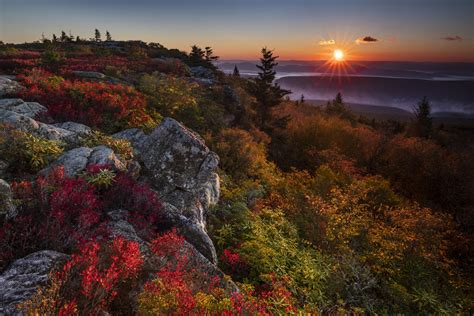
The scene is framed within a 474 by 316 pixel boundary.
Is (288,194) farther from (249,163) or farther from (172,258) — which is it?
(172,258)

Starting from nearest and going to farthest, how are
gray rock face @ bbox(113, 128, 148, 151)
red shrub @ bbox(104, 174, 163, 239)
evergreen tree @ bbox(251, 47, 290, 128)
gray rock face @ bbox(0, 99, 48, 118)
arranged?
red shrub @ bbox(104, 174, 163, 239) < gray rock face @ bbox(113, 128, 148, 151) < gray rock face @ bbox(0, 99, 48, 118) < evergreen tree @ bbox(251, 47, 290, 128)

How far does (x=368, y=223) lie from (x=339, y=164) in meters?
9.70

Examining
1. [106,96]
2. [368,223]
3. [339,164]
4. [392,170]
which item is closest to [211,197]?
[368,223]

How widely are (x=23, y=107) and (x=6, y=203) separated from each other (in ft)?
24.5

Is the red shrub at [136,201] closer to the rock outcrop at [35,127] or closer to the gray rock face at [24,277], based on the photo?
the gray rock face at [24,277]

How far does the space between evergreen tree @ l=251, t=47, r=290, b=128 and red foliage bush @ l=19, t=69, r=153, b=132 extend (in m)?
17.5

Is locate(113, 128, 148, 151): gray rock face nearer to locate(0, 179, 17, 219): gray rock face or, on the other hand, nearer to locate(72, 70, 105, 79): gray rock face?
locate(0, 179, 17, 219): gray rock face

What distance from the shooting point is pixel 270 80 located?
1201 inches

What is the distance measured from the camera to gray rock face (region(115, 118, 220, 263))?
8512 mm

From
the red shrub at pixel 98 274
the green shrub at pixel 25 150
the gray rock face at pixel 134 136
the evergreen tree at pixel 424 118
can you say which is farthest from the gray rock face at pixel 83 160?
the evergreen tree at pixel 424 118

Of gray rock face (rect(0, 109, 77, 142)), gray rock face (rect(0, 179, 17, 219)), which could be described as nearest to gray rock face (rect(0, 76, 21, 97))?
gray rock face (rect(0, 109, 77, 142))

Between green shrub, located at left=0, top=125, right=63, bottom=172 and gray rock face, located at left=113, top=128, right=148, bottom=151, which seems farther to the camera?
gray rock face, located at left=113, top=128, right=148, bottom=151

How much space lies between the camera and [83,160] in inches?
289

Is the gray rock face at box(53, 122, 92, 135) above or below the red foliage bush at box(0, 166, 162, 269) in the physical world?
above
